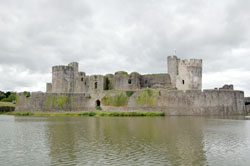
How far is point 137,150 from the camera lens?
10.2m

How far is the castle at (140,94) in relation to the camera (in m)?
32.9

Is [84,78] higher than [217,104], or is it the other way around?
[84,78]

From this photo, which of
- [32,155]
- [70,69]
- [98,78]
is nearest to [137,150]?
[32,155]

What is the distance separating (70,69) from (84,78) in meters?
2.96

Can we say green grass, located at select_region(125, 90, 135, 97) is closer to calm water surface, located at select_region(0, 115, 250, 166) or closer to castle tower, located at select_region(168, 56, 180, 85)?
castle tower, located at select_region(168, 56, 180, 85)

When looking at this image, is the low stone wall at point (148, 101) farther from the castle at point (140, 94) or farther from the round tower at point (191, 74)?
the round tower at point (191, 74)

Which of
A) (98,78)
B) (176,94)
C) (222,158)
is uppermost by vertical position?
(98,78)

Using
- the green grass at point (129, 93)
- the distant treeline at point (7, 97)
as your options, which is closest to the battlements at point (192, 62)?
the green grass at point (129, 93)

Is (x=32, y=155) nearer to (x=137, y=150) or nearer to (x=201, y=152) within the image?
(x=137, y=150)

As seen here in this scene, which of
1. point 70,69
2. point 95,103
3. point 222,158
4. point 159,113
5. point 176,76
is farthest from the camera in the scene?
point 70,69

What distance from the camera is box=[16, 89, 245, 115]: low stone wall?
108 feet

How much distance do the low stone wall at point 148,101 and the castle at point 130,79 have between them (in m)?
3.61

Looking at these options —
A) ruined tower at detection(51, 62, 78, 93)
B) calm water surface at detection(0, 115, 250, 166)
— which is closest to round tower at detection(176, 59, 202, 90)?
ruined tower at detection(51, 62, 78, 93)

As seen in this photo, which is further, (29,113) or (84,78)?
(84,78)
